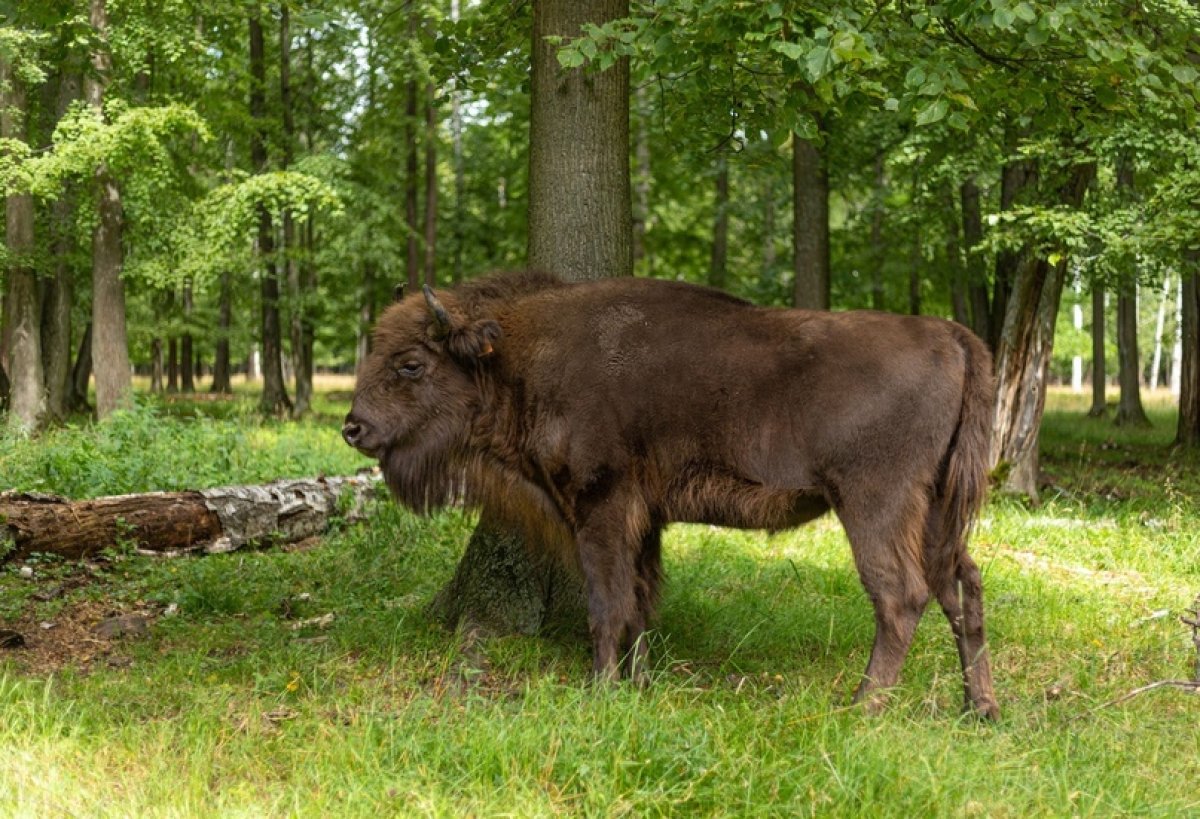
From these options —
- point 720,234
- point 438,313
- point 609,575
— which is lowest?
point 609,575

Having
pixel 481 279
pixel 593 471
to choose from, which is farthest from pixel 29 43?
pixel 593 471

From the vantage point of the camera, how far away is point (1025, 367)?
12.9 meters

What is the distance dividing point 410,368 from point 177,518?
3.95 metres

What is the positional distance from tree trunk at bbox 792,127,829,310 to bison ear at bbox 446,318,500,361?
996 cm

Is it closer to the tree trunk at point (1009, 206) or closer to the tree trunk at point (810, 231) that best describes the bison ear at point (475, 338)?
the tree trunk at point (1009, 206)

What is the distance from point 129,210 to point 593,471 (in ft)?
52.6

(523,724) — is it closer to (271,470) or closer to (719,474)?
(719,474)

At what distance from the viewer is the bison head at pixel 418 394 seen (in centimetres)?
635

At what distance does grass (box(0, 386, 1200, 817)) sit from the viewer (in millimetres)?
4168

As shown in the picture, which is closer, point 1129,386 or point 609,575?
point 609,575

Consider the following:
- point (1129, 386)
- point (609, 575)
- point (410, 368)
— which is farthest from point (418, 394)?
point (1129, 386)

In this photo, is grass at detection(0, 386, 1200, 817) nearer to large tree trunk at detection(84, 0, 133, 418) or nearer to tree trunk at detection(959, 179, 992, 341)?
large tree trunk at detection(84, 0, 133, 418)

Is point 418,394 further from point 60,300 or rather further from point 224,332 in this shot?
point 224,332

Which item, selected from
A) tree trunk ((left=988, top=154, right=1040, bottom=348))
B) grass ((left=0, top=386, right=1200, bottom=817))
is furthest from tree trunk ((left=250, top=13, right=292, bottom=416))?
tree trunk ((left=988, top=154, right=1040, bottom=348))
